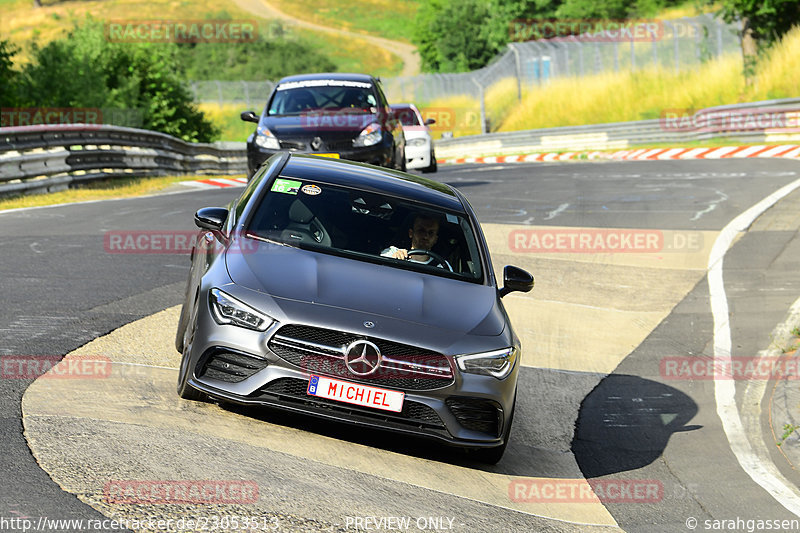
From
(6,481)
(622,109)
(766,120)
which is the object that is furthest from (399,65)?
(6,481)

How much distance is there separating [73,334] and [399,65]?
109 metres

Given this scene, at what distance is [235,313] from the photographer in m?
6.16

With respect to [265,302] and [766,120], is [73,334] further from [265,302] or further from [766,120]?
[766,120]

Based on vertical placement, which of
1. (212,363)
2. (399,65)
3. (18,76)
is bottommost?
(399,65)

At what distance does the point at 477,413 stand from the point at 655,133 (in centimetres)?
3282

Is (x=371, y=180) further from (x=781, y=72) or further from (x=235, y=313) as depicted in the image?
(x=781, y=72)

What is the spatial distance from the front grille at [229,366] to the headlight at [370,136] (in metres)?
10.1

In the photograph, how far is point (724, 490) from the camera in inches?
268

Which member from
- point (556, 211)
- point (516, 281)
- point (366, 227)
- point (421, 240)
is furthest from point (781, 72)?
point (366, 227)

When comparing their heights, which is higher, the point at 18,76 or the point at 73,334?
the point at 73,334

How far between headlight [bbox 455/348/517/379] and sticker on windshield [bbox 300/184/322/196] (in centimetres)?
185

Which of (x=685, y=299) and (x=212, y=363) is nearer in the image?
(x=212, y=363)

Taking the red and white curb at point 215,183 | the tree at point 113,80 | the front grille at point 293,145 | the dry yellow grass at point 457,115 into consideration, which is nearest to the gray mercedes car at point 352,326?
the front grille at point 293,145

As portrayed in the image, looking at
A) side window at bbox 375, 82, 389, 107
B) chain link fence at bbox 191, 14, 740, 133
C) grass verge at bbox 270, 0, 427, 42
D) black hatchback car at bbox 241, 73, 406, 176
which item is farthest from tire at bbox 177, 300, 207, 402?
grass verge at bbox 270, 0, 427, 42
